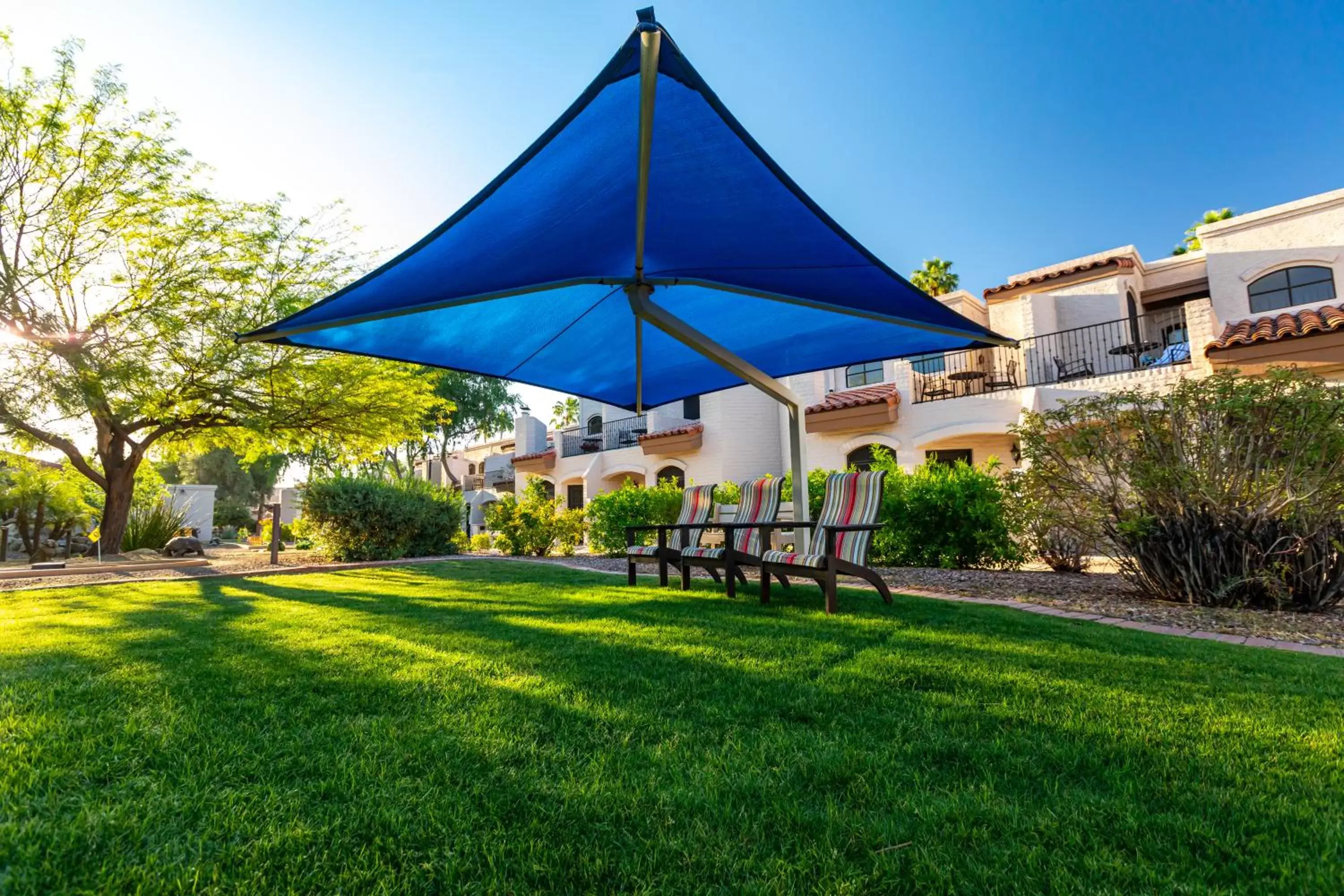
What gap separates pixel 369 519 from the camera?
11719 millimetres

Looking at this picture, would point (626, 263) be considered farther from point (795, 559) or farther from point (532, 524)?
point (532, 524)

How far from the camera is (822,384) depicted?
16281 millimetres

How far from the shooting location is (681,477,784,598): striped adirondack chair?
536 cm

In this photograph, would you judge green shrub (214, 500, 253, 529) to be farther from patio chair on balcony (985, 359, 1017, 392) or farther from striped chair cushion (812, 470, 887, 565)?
striped chair cushion (812, 470, 887, 565)

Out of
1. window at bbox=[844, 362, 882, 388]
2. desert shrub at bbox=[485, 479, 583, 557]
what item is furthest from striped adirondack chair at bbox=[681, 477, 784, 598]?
window at bbox=[844, 362, 882, 388]

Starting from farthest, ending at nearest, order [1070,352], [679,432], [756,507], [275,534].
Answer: [679,432]
[1070,352]
[275,534]
[756,507]

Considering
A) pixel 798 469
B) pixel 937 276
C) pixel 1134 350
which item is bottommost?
pixel 798 469

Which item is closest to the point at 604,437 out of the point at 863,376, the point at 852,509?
the point at 863,376

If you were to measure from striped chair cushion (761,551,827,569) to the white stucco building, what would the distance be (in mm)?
6465

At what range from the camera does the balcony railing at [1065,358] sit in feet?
42.3

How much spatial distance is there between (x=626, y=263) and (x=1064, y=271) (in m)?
14.1

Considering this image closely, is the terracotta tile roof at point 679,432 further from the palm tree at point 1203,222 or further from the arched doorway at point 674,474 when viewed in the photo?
the palm tree at point 1203,222

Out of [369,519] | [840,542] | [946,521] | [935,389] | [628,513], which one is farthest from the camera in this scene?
[935,389]

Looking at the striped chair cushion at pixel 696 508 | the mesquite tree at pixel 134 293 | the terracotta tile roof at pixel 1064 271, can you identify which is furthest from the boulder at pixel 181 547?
the terracotta tile roof at pixel 1064 271
